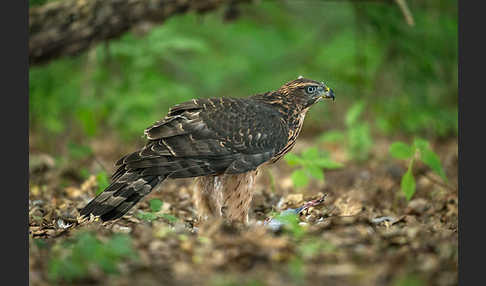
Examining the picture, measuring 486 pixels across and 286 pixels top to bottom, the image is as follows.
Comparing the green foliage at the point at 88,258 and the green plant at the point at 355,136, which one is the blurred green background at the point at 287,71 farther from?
the green foliage at the point at 88,258

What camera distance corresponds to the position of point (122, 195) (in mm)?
5281

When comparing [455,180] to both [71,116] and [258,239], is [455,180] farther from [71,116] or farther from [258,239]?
[71,116]

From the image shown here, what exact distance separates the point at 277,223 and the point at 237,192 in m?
0.87

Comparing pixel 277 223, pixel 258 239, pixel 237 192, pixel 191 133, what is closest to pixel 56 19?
pixel 191 133

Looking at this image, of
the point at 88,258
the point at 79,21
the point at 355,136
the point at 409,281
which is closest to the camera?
the point at 409,281

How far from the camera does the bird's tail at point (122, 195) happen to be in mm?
5246

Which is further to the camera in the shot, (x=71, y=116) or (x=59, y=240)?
(x=71, y=116)

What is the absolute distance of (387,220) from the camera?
5801 millimetres

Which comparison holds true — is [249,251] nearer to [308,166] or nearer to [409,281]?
[409,281]

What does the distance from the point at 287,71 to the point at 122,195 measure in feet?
25.2

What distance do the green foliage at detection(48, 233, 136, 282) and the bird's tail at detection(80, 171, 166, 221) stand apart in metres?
1.35

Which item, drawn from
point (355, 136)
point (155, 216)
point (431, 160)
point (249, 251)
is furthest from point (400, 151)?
point (249, 251)

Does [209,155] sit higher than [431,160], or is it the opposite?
[209,155]

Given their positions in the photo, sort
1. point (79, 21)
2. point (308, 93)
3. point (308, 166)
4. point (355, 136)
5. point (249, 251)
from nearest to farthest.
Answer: point (249, 251) < point (308, 93) < point (308, 166) < point (79, 21) < point (355, 136)
